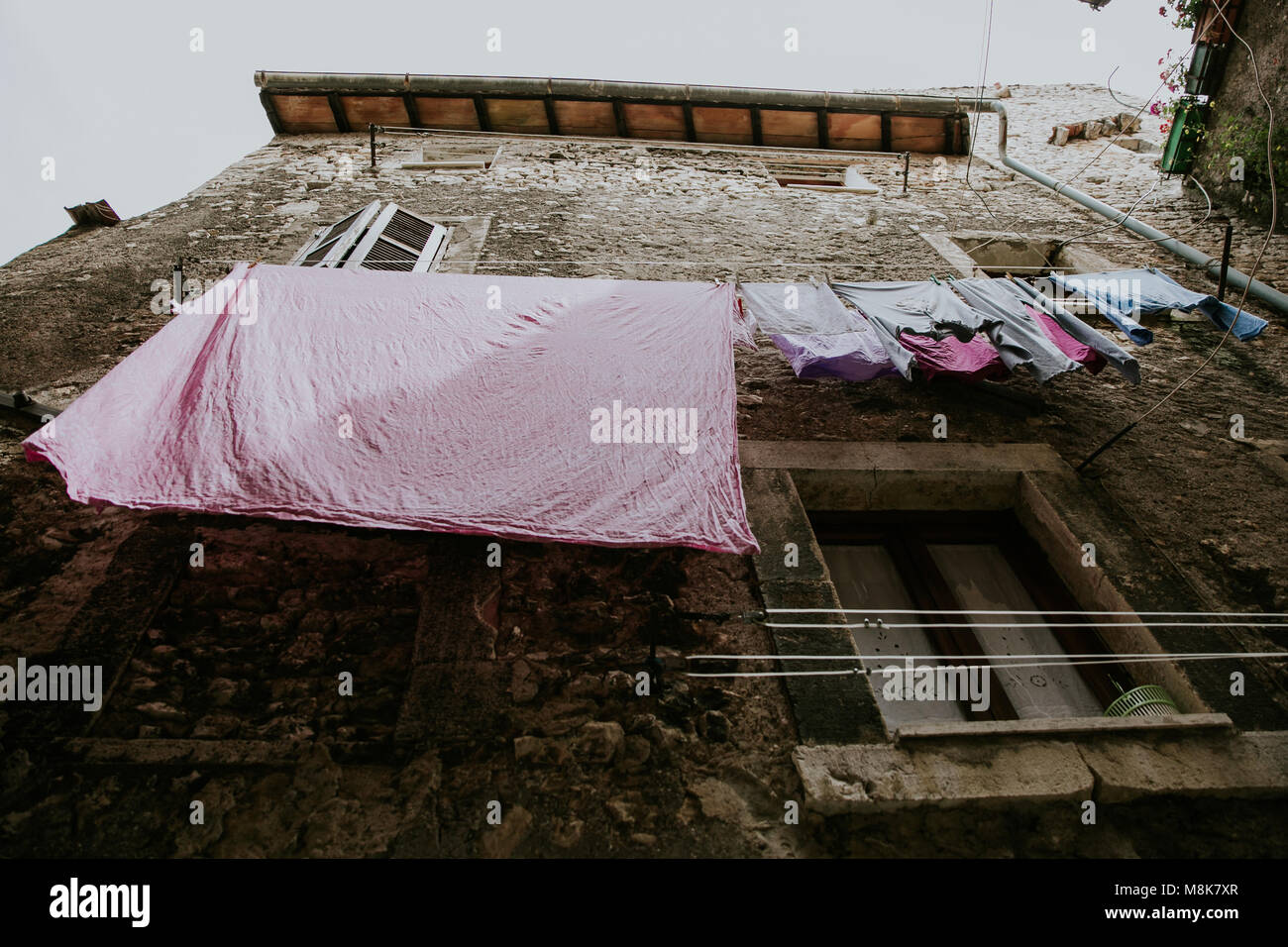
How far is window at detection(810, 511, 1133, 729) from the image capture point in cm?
312

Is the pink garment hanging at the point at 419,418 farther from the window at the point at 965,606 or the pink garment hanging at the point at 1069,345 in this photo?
the pink garment hanging at the point at 1069,345

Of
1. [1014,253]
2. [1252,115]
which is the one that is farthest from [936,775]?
[1252,115]

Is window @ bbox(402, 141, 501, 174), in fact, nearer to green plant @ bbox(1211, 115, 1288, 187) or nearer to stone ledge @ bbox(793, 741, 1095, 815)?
stone ledge @ bbox(793, 741, 1095, 815)

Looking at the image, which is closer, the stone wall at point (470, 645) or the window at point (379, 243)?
the stone wall at point (470, 645)

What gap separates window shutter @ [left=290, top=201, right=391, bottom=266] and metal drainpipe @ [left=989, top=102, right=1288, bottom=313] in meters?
6.23

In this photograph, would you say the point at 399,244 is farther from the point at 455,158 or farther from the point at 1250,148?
the point at 1250,148

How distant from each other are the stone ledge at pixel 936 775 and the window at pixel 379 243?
462 centimetres

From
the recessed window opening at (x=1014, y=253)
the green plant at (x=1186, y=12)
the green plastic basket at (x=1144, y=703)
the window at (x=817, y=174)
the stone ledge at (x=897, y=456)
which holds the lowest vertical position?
the green plastic basket at (x=1144, y=703)

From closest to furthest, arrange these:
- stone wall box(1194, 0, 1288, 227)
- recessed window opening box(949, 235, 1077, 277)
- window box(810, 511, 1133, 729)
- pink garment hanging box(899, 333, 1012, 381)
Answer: window box(810, 511, 1133, 729) → pink garment hanging box(899, 333, 1012, 381) → stone wall box(1194, 0, 1288, 227) → recessed window opening box(949, 235, 1077, 277)

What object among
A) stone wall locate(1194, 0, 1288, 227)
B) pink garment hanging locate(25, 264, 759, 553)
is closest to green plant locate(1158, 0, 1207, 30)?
stone wall locate(1194, 0, 1288, 227)

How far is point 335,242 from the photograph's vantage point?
215 inches

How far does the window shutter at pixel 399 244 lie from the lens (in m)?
5.21

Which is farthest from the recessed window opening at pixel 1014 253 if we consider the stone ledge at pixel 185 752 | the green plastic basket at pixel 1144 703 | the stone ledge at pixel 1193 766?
the stone ledge at pixel 185 752

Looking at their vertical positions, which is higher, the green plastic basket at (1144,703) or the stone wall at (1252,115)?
the stone wall at (1252,115)
